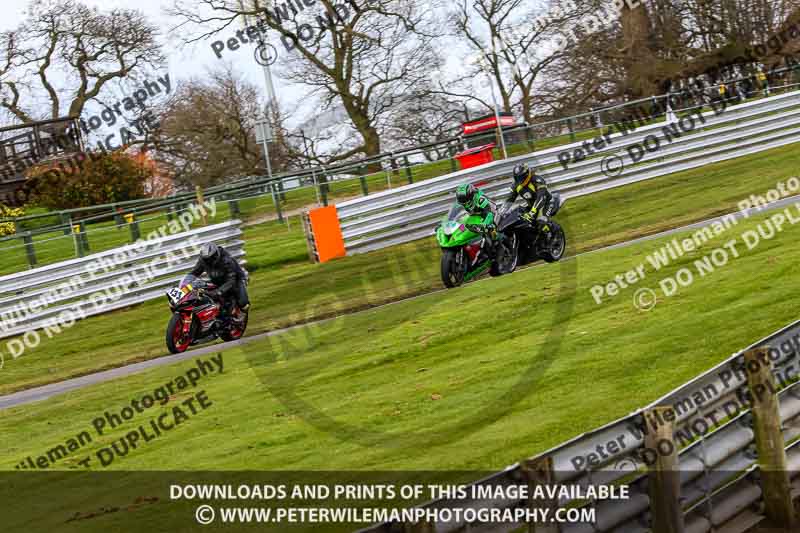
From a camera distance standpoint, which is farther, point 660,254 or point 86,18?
point 86,18

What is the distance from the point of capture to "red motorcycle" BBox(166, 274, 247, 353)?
50.8ft

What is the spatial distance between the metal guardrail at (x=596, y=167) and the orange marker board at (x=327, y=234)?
161 millimetres

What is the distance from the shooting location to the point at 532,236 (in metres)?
17.1

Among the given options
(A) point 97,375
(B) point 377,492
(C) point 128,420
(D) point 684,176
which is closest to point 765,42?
(D) point 684,176

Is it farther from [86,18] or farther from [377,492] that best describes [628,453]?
[86,18]

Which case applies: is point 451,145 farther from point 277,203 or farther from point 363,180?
point 277,203

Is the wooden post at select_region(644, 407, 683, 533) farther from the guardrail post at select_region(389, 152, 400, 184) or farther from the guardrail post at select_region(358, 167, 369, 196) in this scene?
the guardrail post at select_region(389, 152, 400, 184)

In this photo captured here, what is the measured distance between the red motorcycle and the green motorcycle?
351cm

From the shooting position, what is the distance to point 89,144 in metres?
32.4

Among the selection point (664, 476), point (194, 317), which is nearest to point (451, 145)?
point (194, 317)

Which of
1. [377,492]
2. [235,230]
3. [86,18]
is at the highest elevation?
[86,18]

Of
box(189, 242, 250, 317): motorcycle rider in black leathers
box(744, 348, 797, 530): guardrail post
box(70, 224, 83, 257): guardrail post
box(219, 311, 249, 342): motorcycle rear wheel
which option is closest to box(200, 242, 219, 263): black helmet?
box(189, 242, 250, 317): motorcycle rider in black leathers

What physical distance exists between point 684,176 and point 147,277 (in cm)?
1365

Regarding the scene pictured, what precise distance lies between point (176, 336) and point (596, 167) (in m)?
13.4
